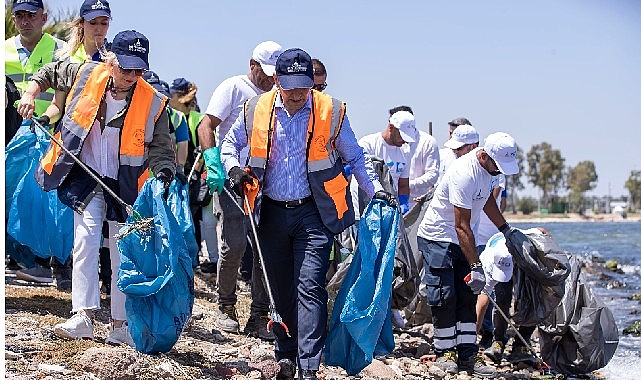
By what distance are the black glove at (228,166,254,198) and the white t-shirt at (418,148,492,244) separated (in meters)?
1.89

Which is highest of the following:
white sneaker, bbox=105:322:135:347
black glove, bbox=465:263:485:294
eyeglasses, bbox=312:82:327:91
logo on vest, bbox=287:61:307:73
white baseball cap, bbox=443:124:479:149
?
eyeglasses, bbox=312:82:327:91

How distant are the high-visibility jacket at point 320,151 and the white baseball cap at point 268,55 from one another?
3.28ft

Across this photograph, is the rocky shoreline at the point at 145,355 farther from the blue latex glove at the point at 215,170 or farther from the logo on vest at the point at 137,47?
the logo on vest at the point at 137,47

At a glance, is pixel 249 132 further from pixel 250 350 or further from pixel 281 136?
pixel 250 350

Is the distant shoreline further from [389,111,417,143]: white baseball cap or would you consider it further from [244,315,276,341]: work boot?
[244,315,276,341]: work boot

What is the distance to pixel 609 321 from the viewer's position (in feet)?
23.7

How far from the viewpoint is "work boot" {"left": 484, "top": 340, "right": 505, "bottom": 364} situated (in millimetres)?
7793

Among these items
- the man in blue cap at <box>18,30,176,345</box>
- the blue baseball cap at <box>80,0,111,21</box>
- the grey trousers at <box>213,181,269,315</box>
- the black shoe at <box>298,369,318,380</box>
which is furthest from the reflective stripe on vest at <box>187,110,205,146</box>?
the black shoe at <box>298,369,318,380</box>

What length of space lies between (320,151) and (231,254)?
1714mm

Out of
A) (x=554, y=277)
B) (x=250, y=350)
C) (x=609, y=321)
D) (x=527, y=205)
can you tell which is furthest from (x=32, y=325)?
(x=527, y=205)

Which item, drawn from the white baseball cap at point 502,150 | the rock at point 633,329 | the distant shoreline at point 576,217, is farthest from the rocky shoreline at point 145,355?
the distant shoreline at point 576,217

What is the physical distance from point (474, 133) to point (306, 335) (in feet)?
12.4

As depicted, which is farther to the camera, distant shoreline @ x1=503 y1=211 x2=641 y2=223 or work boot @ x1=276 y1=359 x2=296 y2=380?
distant shoreline @ x1=503 y1=211 x2=641 y2=223

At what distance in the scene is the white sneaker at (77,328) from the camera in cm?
527
